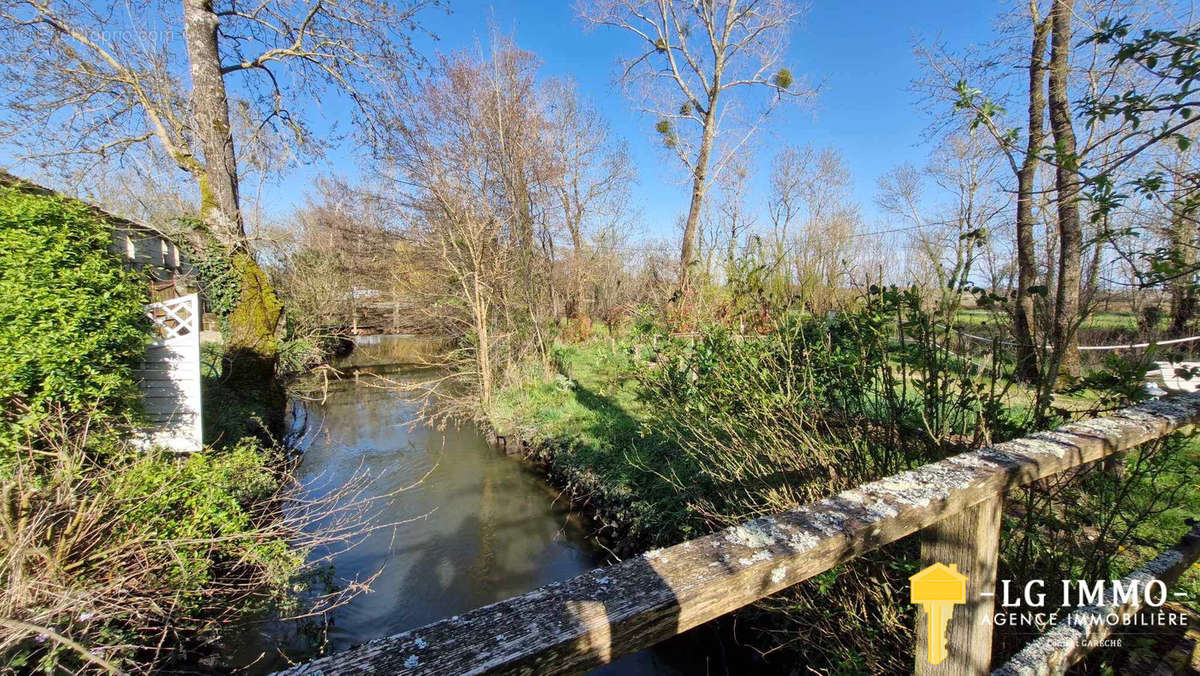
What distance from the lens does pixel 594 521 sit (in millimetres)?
6121

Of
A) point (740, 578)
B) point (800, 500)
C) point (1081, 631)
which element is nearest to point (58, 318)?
point (740, 578)

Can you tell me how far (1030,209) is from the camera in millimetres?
4312

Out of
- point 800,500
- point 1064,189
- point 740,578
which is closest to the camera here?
point 740,578

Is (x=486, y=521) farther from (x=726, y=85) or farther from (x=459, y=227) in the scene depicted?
(x=726, y=85)

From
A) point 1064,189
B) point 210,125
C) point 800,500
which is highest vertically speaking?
point 210,125

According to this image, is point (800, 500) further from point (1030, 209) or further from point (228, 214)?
point (228, 214)

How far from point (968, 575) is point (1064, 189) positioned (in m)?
2.40

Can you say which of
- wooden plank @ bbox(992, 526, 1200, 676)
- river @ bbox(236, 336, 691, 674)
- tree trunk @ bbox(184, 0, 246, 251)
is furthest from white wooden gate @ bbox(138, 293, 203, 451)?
wooden plank @ bbox(992, 526, 1200, 676)

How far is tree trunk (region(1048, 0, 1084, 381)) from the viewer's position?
2199 mm

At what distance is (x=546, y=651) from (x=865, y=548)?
0.71 metres

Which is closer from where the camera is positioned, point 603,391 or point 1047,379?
point 1047,379

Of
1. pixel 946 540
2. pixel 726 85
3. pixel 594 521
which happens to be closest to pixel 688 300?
pixel 946 540

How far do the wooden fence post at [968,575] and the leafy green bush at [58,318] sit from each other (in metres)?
5.00

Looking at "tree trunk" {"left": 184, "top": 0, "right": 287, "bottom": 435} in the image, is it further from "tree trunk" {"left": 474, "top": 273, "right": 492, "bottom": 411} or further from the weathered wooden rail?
the weathered wooden rail
